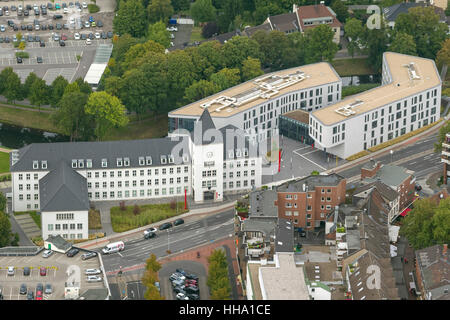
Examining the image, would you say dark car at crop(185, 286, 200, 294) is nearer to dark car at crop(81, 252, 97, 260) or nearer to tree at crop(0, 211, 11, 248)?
dark car at crop(81, 252, 97, 260)

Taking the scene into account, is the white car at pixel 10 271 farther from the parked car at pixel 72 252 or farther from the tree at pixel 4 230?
the tree at pixel 4 230

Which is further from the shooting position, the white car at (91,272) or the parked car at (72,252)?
the parked car at (72,252)

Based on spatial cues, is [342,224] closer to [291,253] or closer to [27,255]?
[291,253]

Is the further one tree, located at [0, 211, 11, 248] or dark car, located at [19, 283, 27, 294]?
tree, located at [0, 211, 11, 248]

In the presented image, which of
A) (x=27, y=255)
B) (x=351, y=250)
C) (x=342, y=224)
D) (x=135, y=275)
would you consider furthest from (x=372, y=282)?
(x=27, y=255)

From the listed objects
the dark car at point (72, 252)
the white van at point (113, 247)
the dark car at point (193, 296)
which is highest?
the dark car at point (72, 252)

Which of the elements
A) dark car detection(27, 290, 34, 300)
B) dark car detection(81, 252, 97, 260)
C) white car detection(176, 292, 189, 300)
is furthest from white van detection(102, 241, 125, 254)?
dark car detection(27, 290, 34, 300)

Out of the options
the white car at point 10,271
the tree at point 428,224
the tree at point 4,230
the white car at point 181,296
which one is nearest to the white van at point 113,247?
the tree at point 4,230
